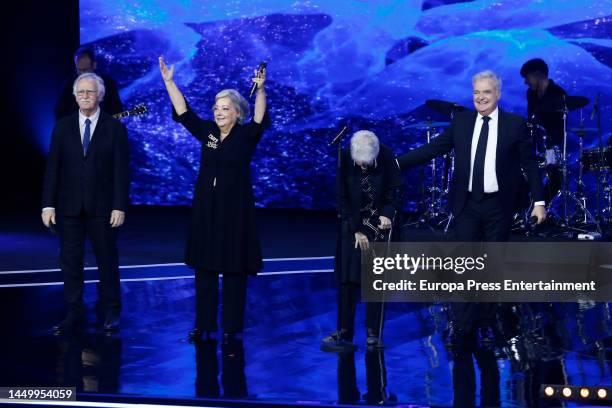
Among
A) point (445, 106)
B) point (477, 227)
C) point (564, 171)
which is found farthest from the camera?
point (445, 106)

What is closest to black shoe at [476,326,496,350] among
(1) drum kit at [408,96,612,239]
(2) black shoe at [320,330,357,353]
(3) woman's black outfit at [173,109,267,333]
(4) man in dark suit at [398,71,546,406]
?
(4) man in dark suit at [398,71,546,406]

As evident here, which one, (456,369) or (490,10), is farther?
(490,10)

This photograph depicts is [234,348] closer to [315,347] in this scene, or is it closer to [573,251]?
[315,347]

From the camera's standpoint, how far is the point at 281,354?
18.5 ft

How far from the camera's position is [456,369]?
5.27m

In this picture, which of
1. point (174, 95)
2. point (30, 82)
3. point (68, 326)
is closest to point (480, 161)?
point (174, 95)

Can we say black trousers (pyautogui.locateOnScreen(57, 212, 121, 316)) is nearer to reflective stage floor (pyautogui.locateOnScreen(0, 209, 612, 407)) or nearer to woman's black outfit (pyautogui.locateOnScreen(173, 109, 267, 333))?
reflective stage floor (pyautogui.locateOnScreen(0, 209, 612, 407))

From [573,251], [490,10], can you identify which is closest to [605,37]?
[490,10]

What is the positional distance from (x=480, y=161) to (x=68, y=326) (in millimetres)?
2675

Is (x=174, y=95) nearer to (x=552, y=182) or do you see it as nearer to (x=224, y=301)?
(x=224, y=301)

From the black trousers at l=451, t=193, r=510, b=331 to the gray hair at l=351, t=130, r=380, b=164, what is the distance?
0.64 meters

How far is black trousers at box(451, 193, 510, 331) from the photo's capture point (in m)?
5.80

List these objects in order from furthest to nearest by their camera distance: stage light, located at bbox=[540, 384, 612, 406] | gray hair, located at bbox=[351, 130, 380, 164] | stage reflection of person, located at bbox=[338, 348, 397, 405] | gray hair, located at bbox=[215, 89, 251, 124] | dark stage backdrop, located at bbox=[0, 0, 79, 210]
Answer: dark stage backdrop, located at bbox=[0, 0, 79, 210] → gray hair, located at bbox=[215, 89, 251, 124] → gray hair, located at bbox=[351, 130, 380, 164] → stage reflection of person, located at bbox=[338, 348, 397, 405] → stage light, located at bbox=[540, 384, 612, 406]

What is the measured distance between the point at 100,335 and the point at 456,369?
2170mm
